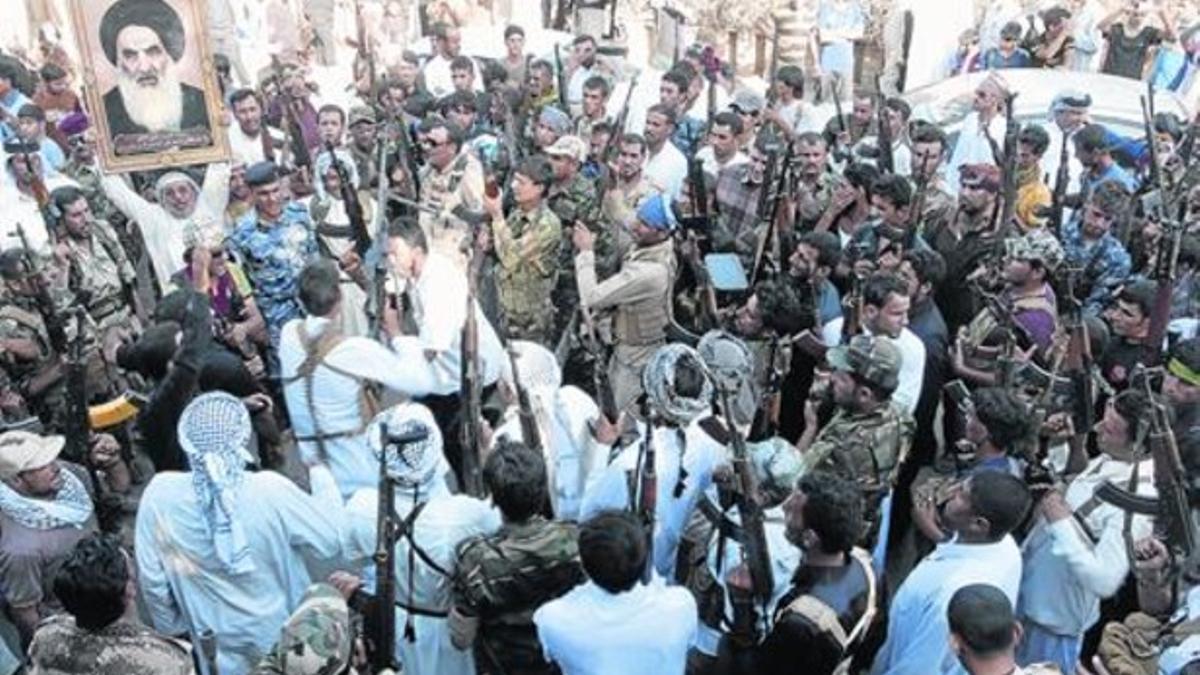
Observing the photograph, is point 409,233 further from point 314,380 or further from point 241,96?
point 241,96

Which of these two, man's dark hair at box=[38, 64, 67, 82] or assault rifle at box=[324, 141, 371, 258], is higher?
man's dark hair at box=[38, 64, 67, 82]

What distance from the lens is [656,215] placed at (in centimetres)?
593

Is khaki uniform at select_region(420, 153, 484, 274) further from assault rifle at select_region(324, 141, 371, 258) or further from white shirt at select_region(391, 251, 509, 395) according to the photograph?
white shirt at select_region(391, 251, 509, 395)

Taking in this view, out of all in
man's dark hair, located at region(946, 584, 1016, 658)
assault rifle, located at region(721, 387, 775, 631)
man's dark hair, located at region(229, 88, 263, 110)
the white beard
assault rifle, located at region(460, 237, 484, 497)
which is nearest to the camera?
man's dark hair, located at region(946, 584, 1016, 658)

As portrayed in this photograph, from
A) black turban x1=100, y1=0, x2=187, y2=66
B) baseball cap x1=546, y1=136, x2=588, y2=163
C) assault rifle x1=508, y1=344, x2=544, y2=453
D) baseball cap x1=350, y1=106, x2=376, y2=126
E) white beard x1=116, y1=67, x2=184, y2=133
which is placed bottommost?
assault rifle x1=508, y1=344, x2=544, y2=453

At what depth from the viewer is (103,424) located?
5.81 m

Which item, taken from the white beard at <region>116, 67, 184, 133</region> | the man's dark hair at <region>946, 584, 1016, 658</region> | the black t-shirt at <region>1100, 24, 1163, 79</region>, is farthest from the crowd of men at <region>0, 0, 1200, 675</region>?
the black t-shirt at <region>1100, 24, 1163, 79</region>

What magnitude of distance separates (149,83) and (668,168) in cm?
337

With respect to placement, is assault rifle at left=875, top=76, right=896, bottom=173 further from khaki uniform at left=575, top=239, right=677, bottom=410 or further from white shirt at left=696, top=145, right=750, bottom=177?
khaki uniform at left=575, top=239, right=677, bottom=410

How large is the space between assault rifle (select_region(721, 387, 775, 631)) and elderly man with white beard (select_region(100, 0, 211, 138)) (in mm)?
4365

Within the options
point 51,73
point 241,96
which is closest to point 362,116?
point 241,96

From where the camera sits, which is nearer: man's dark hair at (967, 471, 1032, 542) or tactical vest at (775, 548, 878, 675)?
tactical vest at (775, 548, 878, 675)

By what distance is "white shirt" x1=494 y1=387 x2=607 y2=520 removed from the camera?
15.5 feet

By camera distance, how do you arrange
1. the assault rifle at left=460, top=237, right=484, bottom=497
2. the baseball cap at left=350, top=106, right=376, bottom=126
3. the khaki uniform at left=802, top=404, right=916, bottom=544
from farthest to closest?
the baseball cap at left=350, top=106, right=376, bottom=126 < the assault rifle at left=460, top=237, right=484, bottom=497 < the khaki uniform at left=802, top=404, right=916, bottom=544
